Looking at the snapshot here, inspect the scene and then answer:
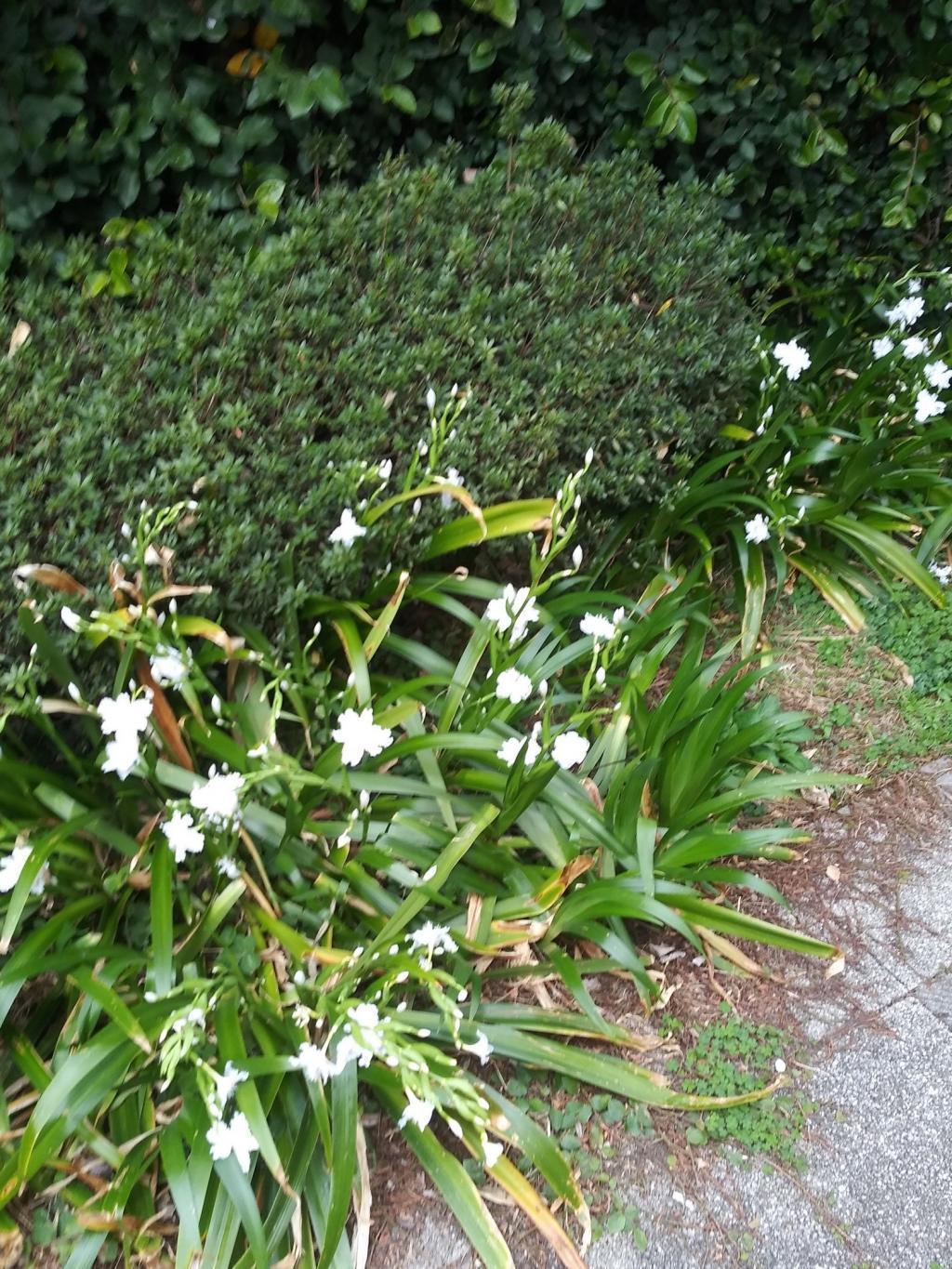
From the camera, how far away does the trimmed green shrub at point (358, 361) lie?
79.3 inches

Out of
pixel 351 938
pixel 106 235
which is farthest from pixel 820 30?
pixel 351 938

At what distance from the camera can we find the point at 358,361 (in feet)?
7.48

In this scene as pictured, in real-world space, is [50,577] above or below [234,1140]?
above

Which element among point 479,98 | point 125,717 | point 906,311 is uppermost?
point 479,98

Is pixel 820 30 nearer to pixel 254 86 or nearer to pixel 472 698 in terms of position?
pixel 254 86

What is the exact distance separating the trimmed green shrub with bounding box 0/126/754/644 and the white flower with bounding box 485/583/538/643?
0.35m

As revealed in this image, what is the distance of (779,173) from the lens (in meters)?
3.41

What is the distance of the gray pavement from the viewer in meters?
1.67

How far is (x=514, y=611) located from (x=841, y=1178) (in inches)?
49.1

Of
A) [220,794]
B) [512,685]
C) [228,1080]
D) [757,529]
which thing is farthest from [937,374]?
[228,1080]

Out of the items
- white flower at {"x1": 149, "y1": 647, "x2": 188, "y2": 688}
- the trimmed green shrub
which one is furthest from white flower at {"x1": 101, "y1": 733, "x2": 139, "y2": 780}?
the trimmed green shrub

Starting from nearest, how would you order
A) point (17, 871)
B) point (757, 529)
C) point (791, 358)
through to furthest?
point (17, 871)
point (757, 529)
point (791, 358)

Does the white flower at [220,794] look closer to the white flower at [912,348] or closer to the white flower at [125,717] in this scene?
the white flower at [125,717]

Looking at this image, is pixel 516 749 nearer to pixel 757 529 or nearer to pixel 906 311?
pixel 757 529
